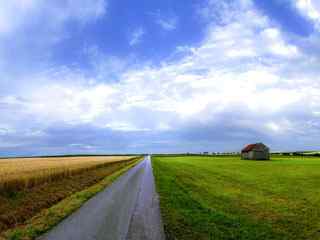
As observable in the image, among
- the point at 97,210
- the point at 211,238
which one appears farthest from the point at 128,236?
the point at 97,210

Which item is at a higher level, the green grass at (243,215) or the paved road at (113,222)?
Result: the paved road at (113,222)

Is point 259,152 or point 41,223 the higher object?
point 259,152

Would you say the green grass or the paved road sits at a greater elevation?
the paved road

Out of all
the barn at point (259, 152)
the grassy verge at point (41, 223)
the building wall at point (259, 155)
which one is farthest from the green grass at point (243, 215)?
the barn at point (259, 152)

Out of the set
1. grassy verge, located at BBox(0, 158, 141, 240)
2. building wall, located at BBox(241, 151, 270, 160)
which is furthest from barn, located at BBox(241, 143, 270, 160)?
grassy verge, located at BBox(0, 158, 141, 240)

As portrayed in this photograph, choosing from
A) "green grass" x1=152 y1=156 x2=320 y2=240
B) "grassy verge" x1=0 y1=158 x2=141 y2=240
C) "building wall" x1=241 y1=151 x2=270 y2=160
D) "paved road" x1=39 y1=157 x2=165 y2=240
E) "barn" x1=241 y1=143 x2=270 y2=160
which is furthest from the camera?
"barn" x1=241 y1=143 x2=270 y2=160

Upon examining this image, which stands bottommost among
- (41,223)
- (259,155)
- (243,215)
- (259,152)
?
(243,215)

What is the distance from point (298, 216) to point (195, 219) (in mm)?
4468

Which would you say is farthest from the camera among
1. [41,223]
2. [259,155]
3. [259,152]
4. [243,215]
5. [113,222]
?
[259,152]

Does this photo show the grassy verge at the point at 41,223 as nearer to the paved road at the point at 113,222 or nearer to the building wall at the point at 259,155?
the paved road at the point at 113,222

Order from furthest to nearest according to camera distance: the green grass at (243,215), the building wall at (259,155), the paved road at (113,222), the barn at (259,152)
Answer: the barn at (259,152) < the building wall at (259,155) < the green grass at (243,215) < the paved road at (113,222)

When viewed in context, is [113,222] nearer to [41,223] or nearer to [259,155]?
[41,223]

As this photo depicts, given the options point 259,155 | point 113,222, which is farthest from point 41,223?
point 259,155

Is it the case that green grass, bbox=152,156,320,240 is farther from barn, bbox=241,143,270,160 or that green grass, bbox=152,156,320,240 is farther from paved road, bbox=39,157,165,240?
barn, bbox=241,143,270,160
